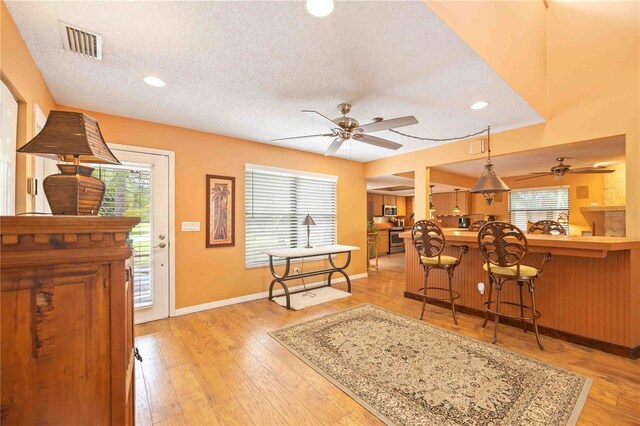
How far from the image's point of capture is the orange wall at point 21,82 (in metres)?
1.61

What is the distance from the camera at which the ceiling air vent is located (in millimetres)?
1783

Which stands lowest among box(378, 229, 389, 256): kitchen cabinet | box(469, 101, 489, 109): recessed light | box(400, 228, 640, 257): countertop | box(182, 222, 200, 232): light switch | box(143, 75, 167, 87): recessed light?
box(378, 229, 389, 256): kitchen cabinet

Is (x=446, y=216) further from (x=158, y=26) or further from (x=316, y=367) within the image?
(x=158, y=26)

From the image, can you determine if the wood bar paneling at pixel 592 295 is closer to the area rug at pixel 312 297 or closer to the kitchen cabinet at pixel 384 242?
the area rug at pixel 312 297

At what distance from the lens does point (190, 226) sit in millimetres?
3680

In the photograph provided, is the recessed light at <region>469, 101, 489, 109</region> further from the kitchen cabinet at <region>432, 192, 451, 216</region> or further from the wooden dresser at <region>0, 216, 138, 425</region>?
the kitchen cabinet at <region>432, 192, 451, 216</region>

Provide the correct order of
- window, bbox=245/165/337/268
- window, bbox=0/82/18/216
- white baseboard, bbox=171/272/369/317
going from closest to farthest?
window, bbox=0/82/18/216, white baseboard, bbox=171/272/369/317, window, bbox=245/165/337/268

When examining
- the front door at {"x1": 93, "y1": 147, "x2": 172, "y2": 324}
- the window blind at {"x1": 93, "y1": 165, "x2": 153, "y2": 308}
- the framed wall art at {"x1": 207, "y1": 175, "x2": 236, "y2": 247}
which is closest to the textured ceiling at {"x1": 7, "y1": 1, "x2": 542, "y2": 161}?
the front door at {"x1": 93, "y1": 147, "x2": 172, "y2": 324}

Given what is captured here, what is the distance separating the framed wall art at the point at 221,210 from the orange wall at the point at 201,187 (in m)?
0.07

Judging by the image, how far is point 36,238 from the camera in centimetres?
73

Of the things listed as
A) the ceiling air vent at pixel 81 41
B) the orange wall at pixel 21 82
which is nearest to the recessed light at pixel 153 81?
the ceiling air vent at pixel 81 41

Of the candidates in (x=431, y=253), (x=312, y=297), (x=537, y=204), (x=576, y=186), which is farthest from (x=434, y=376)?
(x=537, y=204)

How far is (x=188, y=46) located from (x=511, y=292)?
13.3 feet

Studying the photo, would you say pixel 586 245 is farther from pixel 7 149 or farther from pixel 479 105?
pixel 7 149
